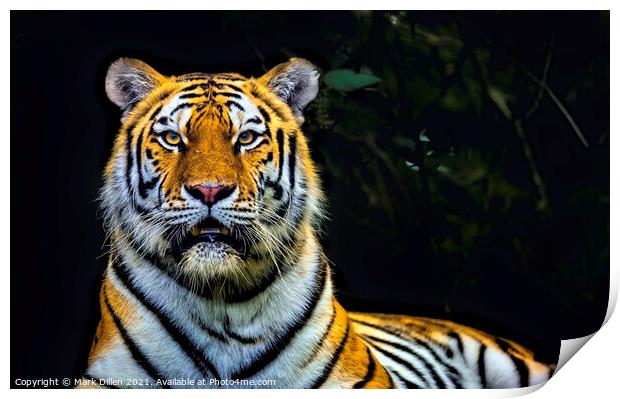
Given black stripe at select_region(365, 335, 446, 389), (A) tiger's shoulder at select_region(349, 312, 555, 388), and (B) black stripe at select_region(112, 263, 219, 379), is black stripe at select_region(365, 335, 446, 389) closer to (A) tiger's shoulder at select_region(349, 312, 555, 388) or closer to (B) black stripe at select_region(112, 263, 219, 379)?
(A) tiger's shoulder at select_region(349, 312, 555, 388)

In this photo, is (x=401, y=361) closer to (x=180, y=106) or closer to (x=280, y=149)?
(x=280, y=149)

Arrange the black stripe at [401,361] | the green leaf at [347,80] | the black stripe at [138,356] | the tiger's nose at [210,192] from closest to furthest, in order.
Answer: the tiger's nose at [210,192] < the black stripe at [138,356] < the green leaf at [347,80] < the black stripe at [401,361]

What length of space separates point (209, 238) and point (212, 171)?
0.65ft

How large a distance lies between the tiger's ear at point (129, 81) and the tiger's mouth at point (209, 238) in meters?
0.45

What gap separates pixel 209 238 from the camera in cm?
300

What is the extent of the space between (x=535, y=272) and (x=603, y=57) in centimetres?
71

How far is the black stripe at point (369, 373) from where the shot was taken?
10.3ft

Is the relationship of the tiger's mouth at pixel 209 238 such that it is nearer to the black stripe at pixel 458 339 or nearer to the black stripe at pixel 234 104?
the black stripe at pixel 234 104

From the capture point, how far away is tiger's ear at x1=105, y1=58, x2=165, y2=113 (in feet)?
10.2

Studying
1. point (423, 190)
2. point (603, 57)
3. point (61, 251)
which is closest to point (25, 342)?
point (61, 251)

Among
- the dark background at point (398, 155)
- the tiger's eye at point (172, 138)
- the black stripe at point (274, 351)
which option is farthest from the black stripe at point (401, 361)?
the tiger's eye at point (172, 138)

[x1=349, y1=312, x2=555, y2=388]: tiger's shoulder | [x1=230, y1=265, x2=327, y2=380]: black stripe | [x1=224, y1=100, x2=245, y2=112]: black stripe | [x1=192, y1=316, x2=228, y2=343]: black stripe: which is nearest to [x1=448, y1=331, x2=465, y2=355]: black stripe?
[x1=349, y1=312, x2=555, y2=388]: tiger's shoulder

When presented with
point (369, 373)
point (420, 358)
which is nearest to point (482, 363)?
point (420, 358)

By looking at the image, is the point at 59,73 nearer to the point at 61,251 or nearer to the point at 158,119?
the point at 158,119
